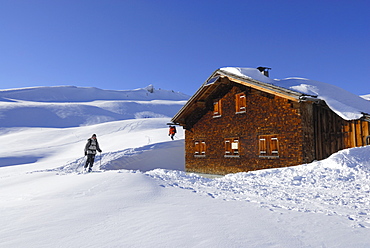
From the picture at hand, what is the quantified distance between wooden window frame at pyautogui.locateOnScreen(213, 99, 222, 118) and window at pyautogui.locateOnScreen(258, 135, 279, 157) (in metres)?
3.12

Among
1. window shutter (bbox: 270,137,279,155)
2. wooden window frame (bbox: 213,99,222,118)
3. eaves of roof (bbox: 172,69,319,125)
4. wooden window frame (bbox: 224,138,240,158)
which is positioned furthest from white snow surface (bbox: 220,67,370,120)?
wooden window frame (bbox: 224,138,240,158)

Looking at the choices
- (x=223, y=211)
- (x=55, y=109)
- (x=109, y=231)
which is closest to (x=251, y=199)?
(x=223, y=211)

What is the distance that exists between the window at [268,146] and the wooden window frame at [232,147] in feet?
4.53

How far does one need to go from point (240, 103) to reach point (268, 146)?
2.76m

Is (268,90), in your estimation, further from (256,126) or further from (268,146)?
(268,146)

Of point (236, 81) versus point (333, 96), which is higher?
point (236, 81)

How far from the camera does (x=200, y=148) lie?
17594 millimetres

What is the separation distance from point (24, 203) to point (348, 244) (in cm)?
539

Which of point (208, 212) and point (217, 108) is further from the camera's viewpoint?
point (217, 108)

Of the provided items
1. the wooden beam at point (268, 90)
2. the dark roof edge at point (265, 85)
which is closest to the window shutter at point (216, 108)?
the dark roof edge at point (265, 85)

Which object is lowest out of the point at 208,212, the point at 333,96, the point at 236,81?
the point at 208,212

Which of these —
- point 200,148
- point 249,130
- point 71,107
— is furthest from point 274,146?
point 71,107

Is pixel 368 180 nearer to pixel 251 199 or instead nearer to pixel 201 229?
pixel 251 199

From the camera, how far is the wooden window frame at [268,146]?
43.4ft
